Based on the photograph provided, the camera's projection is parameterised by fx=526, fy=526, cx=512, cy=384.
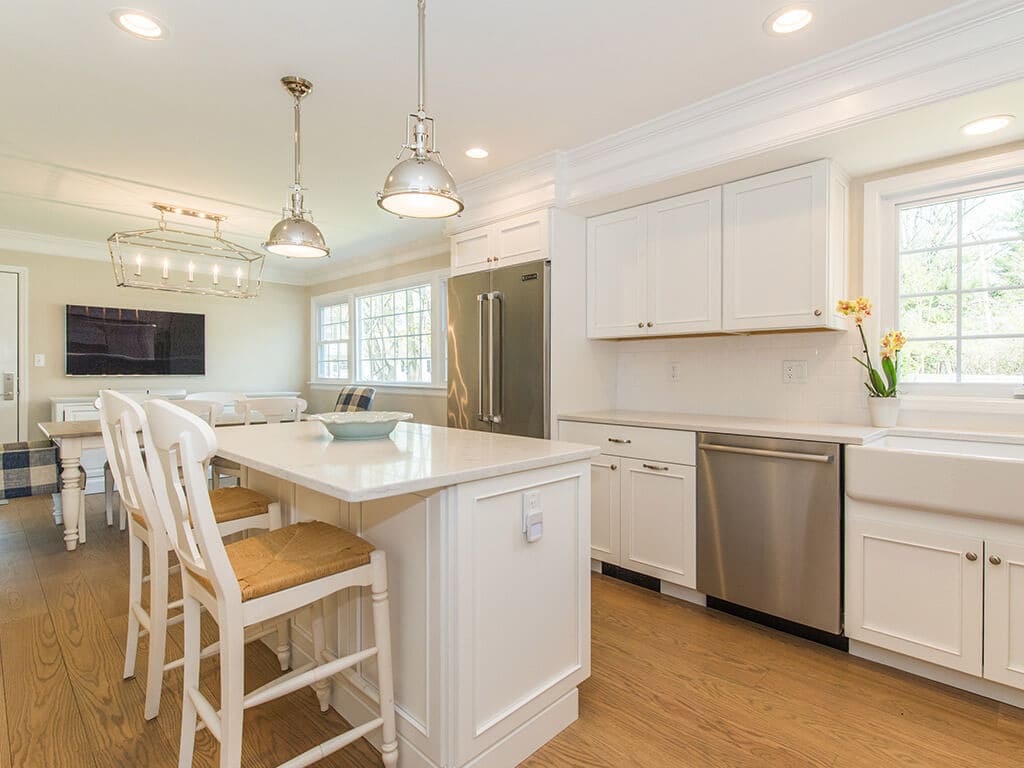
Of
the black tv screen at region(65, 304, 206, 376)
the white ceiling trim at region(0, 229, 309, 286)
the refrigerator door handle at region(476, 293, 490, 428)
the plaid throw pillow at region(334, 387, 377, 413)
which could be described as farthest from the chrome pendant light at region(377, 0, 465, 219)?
the black tv screen at region(65, 304, 206, 376)

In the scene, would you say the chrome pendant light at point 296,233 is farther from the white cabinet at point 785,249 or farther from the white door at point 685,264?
the white cabinet at point 785,249

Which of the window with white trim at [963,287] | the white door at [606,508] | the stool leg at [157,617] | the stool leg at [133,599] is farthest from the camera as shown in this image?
the white door at [606,508]

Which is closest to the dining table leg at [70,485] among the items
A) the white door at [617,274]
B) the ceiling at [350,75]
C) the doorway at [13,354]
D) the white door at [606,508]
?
the ceiling at [350,75]

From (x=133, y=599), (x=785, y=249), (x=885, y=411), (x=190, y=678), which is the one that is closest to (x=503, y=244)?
(x=785, y=249)

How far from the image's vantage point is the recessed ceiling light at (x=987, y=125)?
2.07 meters

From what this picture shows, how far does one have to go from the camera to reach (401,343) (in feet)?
17.6

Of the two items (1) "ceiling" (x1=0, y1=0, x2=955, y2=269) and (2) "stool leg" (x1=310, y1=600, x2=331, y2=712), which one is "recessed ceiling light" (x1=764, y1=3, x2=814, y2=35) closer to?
(1) "ceiling" (x1=0, y1=0, x2=955, y2=269)

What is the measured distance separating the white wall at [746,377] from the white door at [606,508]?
684 mm

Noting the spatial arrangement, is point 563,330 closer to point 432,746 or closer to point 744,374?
point 744,374

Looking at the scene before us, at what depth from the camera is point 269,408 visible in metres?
3.75

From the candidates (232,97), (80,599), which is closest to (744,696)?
(80,599)

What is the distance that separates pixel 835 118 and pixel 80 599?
4.17 metres

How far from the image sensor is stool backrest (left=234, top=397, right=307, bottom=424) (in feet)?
12.1

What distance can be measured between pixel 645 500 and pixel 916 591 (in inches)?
45.5
